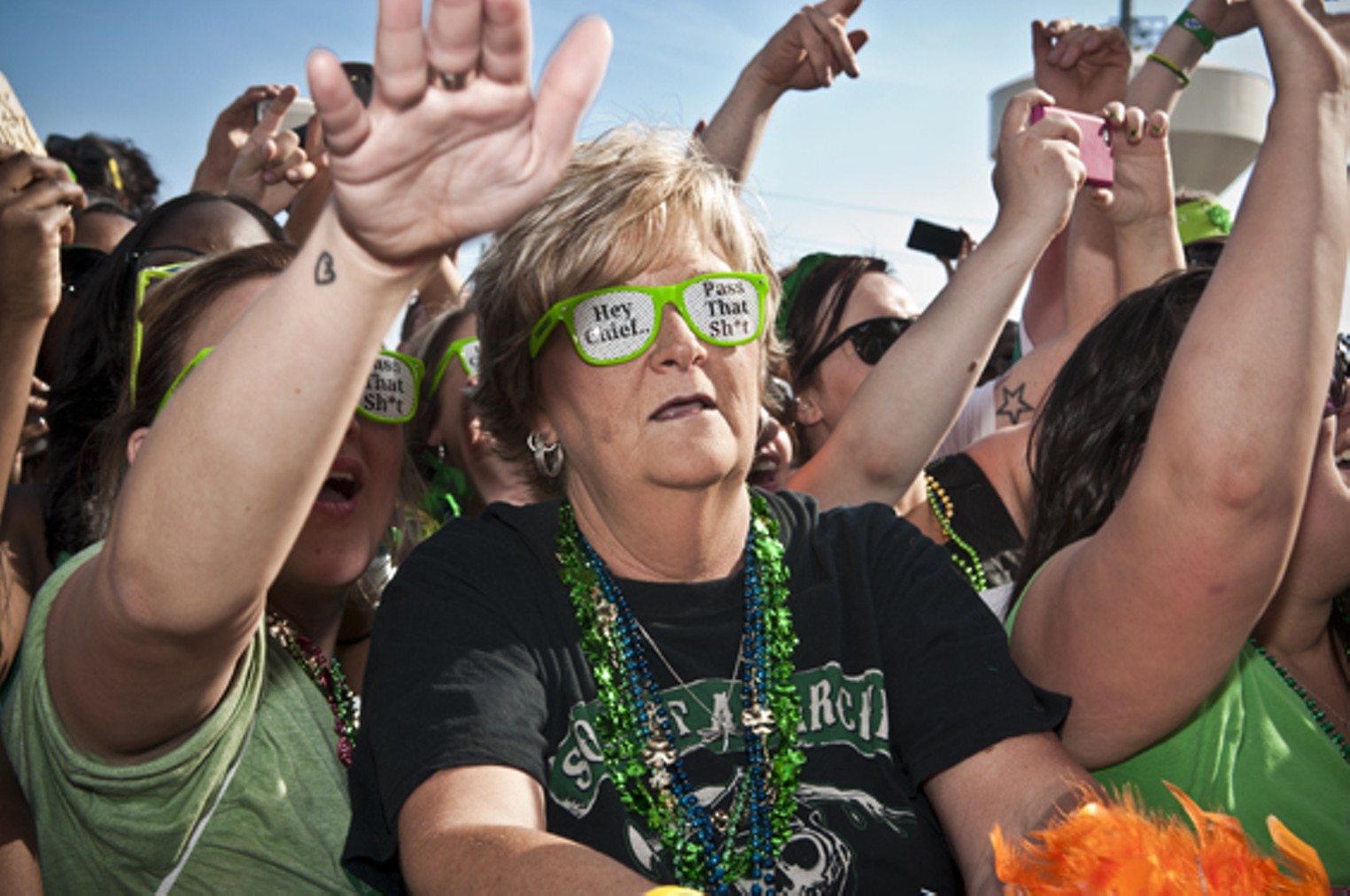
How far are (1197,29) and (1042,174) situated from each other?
4.48ft

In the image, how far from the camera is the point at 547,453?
2.27 m

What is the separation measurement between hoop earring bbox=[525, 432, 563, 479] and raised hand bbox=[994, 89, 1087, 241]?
45.6 inches

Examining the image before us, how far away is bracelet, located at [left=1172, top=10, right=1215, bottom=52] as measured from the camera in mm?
3592

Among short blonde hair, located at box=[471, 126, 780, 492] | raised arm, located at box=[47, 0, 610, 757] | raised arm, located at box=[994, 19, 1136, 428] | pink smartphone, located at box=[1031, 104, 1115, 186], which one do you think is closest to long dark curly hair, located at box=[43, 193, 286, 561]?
short blonde hair, located at box=[471, 126, 780, 492]

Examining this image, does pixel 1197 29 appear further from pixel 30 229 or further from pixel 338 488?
pixel 30 229

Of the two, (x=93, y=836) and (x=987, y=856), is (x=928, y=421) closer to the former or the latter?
(x=987, y=856)

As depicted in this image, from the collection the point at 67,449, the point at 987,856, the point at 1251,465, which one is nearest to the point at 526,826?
the point at 987,856

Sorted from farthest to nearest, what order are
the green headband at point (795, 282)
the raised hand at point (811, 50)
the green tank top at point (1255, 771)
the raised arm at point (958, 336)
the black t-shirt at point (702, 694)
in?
the green headband at point (795, 282)
the raised hand at point (811, 50)
the raised arm at point (958, 336)
the green tank top at point (1255, 771)
the black t-shirt at point (702, 694)

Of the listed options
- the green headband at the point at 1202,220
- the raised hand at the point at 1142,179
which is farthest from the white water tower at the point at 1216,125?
the raised hand at the point at 1142,179

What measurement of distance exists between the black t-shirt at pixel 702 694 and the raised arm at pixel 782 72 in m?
1.83

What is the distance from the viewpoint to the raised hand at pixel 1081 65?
362 centimetres

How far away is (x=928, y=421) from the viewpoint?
105 inches

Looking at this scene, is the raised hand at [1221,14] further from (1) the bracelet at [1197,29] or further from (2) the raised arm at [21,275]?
(2) the raised arm at [21,275]

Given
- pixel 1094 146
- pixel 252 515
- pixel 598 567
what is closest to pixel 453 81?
pixel 252 515
